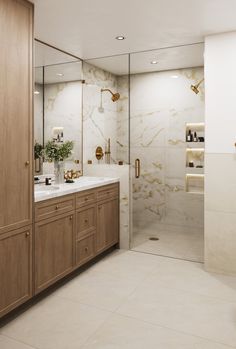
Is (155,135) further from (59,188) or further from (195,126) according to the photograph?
(59,188)

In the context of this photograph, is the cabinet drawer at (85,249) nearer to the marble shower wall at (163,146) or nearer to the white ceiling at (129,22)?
the marble shower wall at (163,146)

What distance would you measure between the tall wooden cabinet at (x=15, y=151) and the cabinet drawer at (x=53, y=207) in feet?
0.40

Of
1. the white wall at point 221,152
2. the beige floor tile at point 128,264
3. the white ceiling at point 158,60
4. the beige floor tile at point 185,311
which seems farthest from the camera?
the white ceiling at point 158,60

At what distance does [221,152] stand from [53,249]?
79.6 inches

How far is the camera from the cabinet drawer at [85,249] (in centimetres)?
337

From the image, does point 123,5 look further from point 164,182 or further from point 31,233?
point 164,182

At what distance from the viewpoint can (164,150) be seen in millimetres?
5293

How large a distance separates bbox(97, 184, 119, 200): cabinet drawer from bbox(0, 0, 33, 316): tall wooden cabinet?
1277mm

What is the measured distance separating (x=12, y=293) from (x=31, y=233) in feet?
1.61

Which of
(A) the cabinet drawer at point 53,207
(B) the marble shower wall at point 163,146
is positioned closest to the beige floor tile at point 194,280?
(A) the cabinet drawer at point 53,207

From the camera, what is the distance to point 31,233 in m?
2.66

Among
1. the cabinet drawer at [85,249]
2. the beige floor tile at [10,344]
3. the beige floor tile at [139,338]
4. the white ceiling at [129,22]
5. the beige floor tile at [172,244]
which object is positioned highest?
the white ceiling at [129,22]

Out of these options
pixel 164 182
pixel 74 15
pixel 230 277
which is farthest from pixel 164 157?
pixel 74 15

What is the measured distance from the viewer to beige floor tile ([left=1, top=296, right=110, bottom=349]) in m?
2.24
